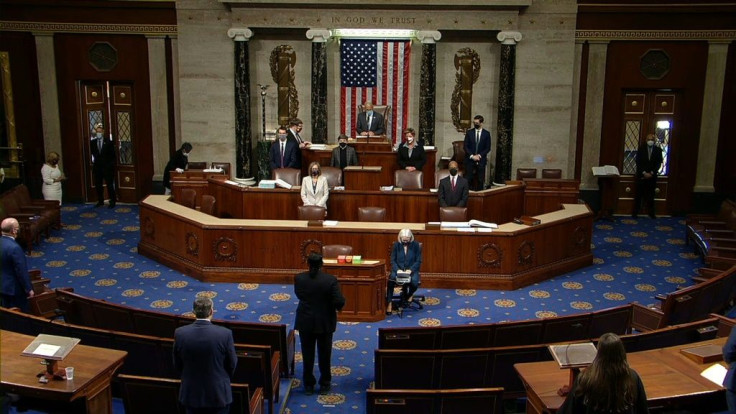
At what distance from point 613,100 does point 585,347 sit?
11.9m

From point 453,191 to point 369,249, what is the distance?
1.98m

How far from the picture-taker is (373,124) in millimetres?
15477

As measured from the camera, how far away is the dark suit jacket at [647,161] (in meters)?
15.7

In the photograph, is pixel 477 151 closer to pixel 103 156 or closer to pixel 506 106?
pixel 506 106

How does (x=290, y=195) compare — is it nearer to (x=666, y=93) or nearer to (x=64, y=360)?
(x=64, y=360)

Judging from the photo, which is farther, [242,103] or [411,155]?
[242,103]

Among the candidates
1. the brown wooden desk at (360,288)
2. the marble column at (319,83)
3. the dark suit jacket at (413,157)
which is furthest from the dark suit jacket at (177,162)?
the brown wooden desk at (360,288)

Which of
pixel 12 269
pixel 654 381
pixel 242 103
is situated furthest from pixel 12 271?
pixel 242 103

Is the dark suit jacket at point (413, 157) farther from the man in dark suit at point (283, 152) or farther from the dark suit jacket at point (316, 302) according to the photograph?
the dark suit jacket at point (316, 302)

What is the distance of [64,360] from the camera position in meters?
6.00

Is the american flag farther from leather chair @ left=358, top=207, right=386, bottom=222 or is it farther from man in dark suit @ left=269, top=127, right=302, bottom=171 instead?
leather chair @ left=358, top=207, right=386, bottom=222

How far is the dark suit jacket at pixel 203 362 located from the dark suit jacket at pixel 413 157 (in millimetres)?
8935

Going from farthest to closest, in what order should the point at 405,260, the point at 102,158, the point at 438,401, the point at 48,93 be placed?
1. the point at 48,93
2. the point at 102,158
3. the point at 405,260
4. the point at 438,401

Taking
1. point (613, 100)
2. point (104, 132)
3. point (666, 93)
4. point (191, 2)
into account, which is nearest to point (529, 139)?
point (613, 100)
